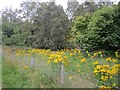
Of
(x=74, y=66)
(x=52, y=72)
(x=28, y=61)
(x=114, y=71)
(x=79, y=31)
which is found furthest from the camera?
(x=79, y=31)

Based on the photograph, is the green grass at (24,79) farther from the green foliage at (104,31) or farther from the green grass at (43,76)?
the green foliage at (104,31)

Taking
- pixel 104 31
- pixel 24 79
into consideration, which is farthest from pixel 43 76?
pixel 104 31

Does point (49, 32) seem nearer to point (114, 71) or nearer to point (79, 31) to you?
point (79, 31)

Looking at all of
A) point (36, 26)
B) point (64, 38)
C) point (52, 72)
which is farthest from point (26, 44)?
point (52, 72)

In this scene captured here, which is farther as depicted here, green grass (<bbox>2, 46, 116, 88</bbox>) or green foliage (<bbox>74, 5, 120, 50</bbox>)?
green foliage (<bbox>74, 5, 120, 50</bbox>)

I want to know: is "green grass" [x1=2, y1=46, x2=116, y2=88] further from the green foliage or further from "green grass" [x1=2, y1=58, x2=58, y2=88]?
the green foliage

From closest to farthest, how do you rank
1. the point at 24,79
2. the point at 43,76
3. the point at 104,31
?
1. the point at 43,76
2. the point at 24,79
3. the point at 104,31

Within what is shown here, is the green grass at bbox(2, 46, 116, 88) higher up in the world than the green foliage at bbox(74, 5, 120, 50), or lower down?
lower down

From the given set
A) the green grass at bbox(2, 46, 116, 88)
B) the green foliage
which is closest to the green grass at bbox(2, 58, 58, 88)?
the green grass at bbox(2, 46, 116, 88)

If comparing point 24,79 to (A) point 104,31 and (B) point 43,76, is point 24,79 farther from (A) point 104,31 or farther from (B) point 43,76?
(A) point 104,31

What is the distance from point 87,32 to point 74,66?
12.8 ft

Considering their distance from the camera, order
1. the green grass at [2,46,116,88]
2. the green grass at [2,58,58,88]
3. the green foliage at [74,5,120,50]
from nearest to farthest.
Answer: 1. the green grass at [2,46,116,88]
2. the green grass at [2,58,58,88]
3. the green foliage at [74,5,120,50]

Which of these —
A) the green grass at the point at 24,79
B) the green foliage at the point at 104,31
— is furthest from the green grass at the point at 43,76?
the green foliage at the point at 104,31

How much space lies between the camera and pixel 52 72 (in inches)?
207
